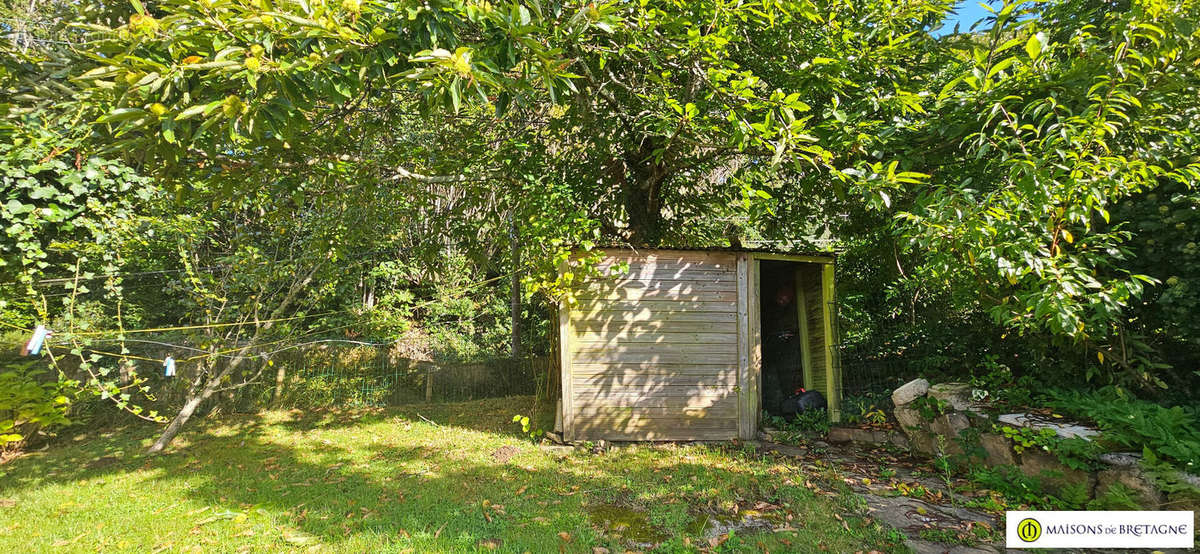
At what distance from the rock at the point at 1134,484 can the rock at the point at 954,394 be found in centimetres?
112

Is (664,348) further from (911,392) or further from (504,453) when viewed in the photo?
(911,392)

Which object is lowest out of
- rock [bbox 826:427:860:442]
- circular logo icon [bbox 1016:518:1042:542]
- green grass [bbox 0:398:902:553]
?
green grass [bbox 0:398:902:553]

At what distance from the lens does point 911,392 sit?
509 centimetres

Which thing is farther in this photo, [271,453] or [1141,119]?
[271,453]

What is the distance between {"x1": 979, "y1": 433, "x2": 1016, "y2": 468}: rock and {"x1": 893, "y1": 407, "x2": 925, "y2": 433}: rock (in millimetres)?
→ 582

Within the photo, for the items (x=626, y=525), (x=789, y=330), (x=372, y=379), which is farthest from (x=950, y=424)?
(x=372, y=379)

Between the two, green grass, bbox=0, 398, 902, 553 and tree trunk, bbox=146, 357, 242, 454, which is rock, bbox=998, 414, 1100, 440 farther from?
tree trunk, bbox=146, 357, 242, 454

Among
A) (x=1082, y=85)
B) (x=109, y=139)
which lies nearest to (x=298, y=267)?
(x=109, y=139)

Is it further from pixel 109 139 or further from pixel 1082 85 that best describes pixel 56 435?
pixel 1082 85

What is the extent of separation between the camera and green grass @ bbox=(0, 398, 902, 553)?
336 cm

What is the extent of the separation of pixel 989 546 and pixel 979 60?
125 inches

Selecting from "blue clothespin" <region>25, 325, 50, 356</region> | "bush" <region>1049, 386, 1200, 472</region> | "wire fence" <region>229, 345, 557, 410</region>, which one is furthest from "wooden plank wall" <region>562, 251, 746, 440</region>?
"blue clothespin" <region>25, 325, 50, 356</region>

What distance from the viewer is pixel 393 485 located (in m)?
4.52

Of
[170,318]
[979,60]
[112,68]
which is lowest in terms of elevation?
[170,318]
